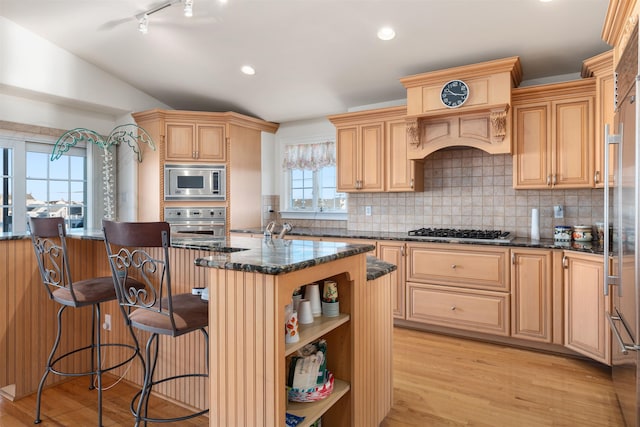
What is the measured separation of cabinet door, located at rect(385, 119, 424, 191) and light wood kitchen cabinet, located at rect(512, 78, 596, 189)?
898 mm

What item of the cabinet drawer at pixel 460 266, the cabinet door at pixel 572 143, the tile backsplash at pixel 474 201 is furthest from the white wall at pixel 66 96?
the cabinet door at pixel 572 143

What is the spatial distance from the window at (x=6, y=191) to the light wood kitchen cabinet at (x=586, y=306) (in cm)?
504

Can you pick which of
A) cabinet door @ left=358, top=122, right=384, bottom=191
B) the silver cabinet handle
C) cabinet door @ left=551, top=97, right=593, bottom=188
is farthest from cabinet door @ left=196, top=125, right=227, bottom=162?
the silver cabinet handle

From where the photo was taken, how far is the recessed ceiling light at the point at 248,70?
4.04 m

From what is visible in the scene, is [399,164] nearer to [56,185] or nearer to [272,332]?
[272,332]

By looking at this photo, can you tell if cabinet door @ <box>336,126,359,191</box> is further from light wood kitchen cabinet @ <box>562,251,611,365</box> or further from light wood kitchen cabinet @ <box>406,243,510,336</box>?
light wood kitchen cabinet @ <box>562,251,611,365</box>

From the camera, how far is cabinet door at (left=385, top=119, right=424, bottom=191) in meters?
3.89

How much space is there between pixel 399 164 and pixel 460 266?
3.95 ft

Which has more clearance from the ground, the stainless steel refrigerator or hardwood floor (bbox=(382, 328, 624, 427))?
the stainless steel refrigerator

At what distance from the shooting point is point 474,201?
385cm

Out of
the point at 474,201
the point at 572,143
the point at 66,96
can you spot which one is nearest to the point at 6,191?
the point at 66,96

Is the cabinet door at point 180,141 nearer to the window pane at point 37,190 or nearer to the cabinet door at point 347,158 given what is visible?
the window pane at point 37,190

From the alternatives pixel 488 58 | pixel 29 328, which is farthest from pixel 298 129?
pixel 29 328

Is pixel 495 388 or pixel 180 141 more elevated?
pixel 180 141
